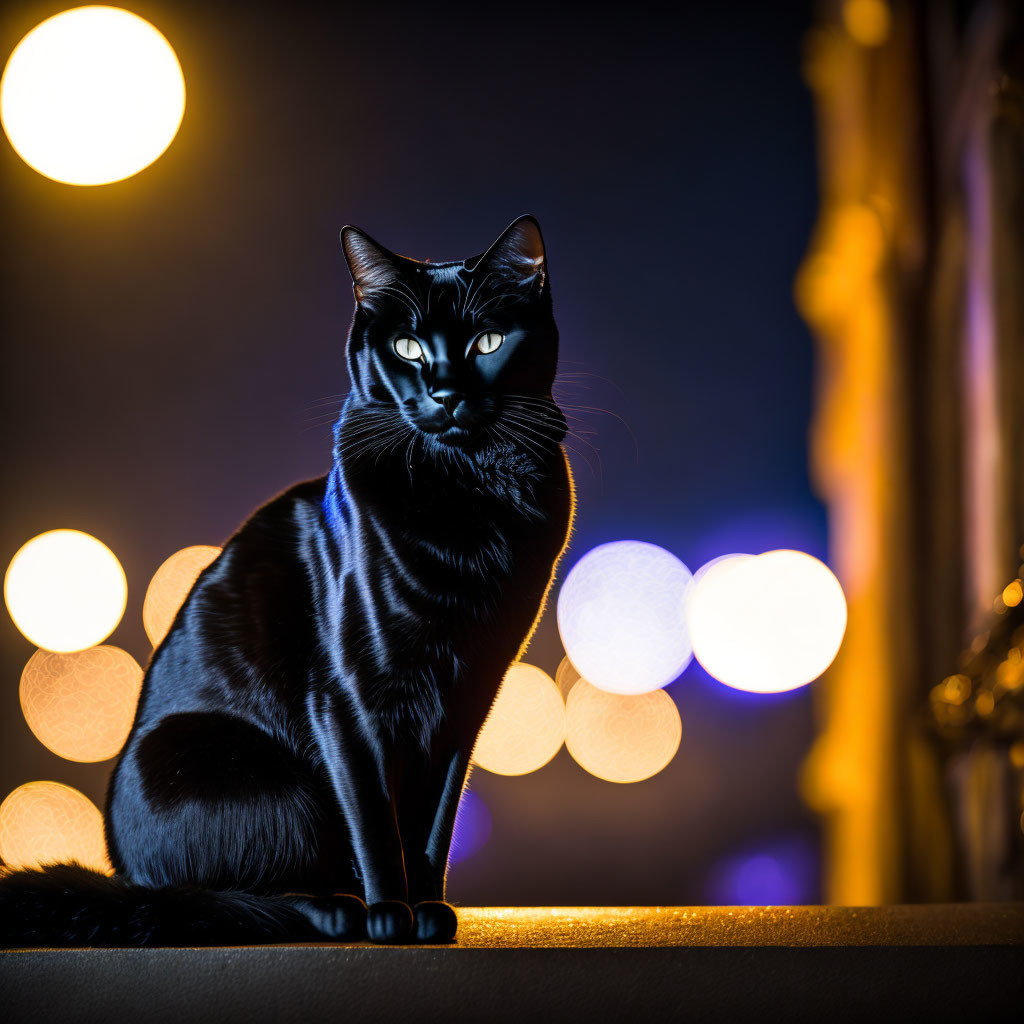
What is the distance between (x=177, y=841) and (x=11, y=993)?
0.13 meters

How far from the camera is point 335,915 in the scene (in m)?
0.60

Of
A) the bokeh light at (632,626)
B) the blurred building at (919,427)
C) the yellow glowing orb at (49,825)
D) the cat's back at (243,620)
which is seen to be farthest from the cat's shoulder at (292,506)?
the bokeh light at (632,626)

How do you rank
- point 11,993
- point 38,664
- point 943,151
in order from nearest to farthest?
point 11,993 < point 943,151 < point 38,664

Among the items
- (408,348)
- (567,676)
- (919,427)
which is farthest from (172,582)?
(567,676)

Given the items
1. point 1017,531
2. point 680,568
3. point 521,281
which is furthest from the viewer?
point 680,568

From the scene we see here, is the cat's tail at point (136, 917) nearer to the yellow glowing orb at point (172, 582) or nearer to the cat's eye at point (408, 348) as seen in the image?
the yellow glowing orb at point (172, 582)

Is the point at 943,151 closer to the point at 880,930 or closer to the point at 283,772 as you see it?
the point at 880,930

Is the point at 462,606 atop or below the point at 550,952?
atop

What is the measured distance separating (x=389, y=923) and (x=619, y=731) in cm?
487

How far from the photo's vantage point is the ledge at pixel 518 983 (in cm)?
54

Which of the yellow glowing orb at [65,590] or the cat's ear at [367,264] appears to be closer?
the cat's ear at [367,264]

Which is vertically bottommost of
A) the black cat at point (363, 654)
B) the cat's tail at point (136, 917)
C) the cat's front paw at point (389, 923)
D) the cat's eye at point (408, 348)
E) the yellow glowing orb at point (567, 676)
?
the yellow glowing orb at point (567, 676)

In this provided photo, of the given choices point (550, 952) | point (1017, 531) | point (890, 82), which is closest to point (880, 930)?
point (550, 952)

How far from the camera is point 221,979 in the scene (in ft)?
1.77
